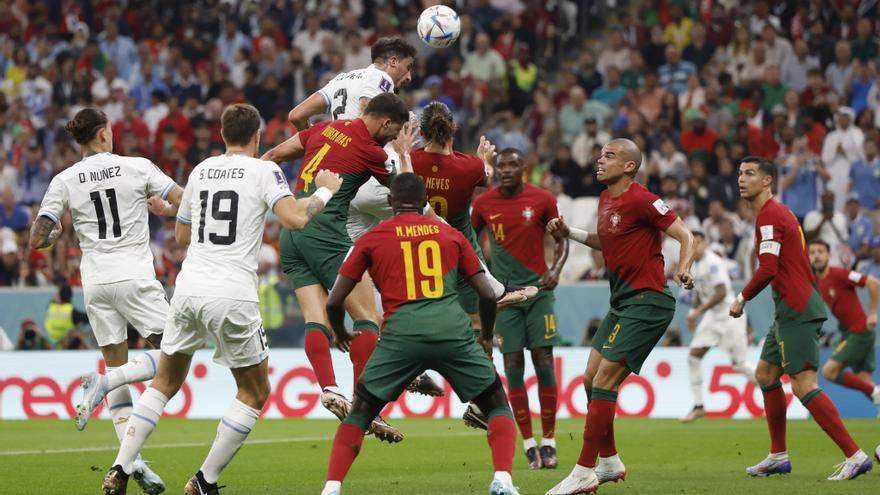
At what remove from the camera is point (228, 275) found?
9.32 metres

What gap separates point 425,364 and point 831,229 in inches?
543

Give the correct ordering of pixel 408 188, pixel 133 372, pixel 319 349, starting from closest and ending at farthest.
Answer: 1. pixel 408 188
2. pixel 133 372
3. pixel 319 349

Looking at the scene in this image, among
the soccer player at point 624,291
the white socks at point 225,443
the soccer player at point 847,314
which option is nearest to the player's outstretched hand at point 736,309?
the soccer player at point 624,291

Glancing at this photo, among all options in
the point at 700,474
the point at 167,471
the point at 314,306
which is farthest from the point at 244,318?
the point at 700,474

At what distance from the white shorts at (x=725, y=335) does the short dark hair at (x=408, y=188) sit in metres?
9.96

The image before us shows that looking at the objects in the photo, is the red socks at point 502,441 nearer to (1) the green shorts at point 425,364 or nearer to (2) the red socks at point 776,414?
(1) the green shorts at point 425,364

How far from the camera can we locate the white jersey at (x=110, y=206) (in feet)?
34.9

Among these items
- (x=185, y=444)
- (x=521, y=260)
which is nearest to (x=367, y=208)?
(x=521, y=260)

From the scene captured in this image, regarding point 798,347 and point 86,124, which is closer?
point 86,124

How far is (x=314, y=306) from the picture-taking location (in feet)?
36.8

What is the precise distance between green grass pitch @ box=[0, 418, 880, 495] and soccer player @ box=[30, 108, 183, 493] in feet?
4.33

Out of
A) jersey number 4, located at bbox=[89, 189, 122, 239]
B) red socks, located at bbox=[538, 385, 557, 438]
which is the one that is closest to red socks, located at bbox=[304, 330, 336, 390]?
jersey number 4, located at bbox=[89, 189, 122, 239]

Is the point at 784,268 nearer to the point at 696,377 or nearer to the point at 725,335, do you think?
the point at 725,335

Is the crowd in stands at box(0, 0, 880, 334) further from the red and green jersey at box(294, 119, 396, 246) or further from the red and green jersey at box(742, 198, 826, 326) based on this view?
the red and green jersey at box(294, 119, 396, 246)
